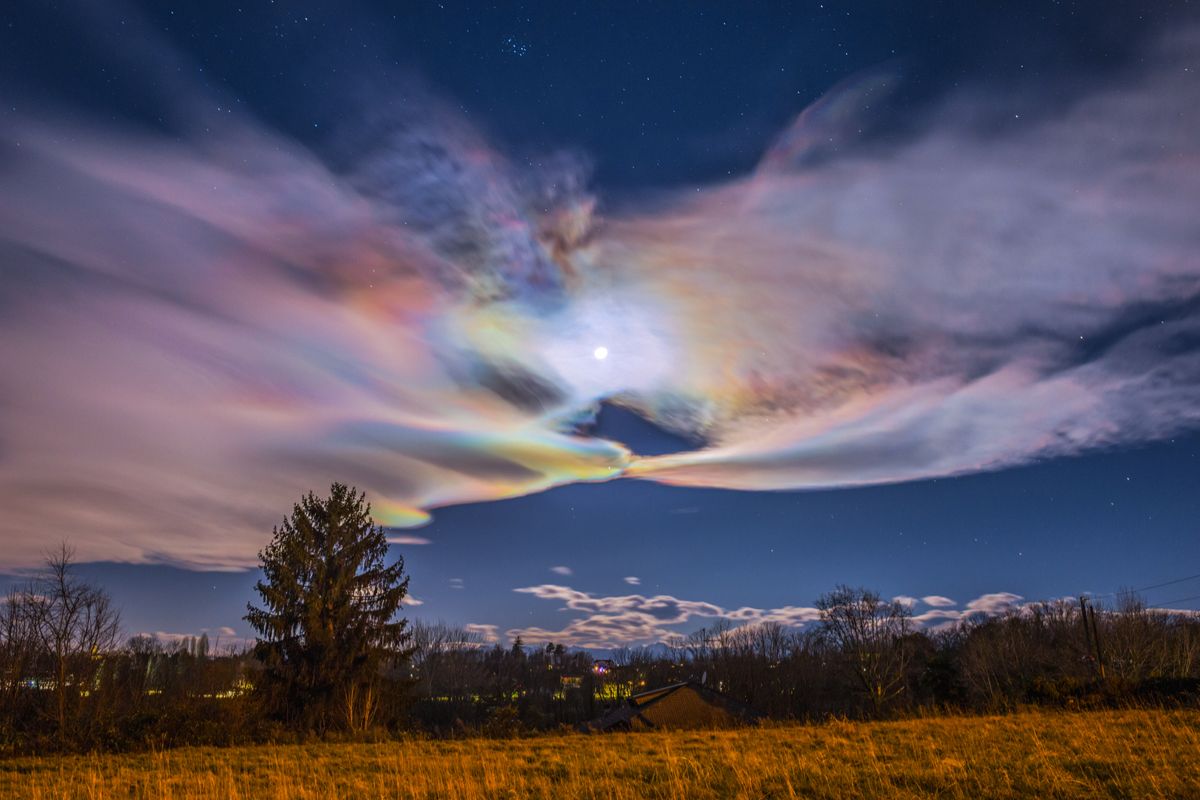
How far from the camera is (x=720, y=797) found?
11.8 meters

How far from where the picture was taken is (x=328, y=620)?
43.6m

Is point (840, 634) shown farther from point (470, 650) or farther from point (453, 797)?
point (470, 650)

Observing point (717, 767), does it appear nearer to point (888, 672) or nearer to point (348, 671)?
point (348, 671)

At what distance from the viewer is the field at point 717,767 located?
482 inches

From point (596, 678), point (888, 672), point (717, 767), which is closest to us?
point (717, 767)

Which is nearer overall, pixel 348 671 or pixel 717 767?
pixel 717 767

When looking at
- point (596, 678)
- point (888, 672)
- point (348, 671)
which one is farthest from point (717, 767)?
point (596, 678)

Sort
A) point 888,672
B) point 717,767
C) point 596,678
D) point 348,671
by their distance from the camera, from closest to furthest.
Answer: point 717,767 → point 348,671 → point 888,672 → point 596,678

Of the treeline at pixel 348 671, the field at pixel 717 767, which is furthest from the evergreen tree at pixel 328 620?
the field at pixel 717 767

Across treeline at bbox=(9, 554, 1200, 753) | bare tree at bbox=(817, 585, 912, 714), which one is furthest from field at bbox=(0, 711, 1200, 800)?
bare tree at bbox=(817, 585, 912, 714)

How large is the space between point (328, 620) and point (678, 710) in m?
24.8

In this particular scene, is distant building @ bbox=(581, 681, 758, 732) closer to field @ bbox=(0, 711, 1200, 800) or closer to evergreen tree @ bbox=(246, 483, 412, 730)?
evergreen tree @ bbox=(246, 483, 412, 730)

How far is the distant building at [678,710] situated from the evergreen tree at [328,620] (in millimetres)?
14541

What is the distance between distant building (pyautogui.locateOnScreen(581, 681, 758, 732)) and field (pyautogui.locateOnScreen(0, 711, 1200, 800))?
26.8 meters
